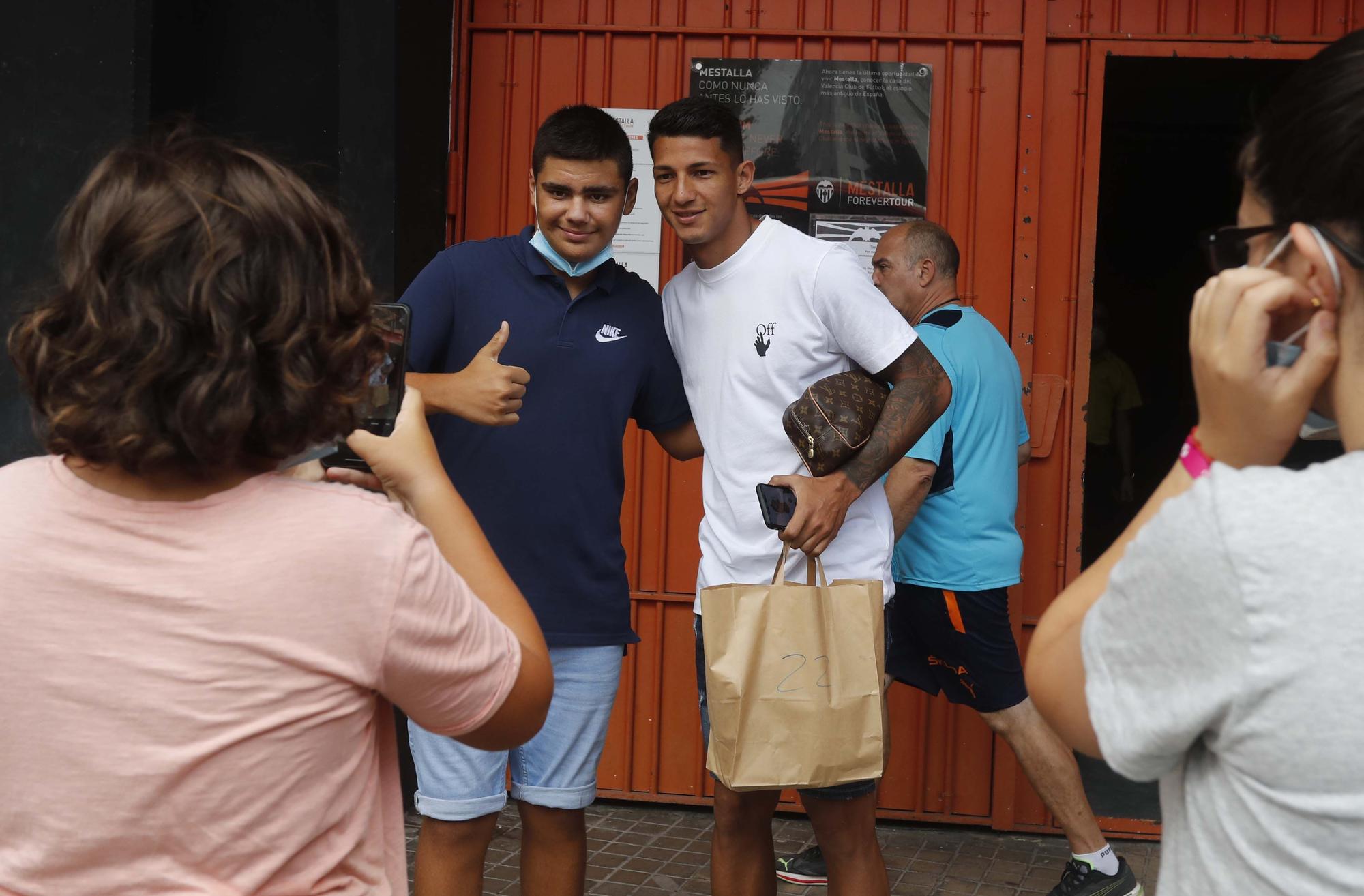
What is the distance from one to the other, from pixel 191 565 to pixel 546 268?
6.66 feet

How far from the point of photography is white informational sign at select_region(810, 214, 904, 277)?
15.0ft

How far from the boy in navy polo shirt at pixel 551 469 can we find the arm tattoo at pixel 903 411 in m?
0.61

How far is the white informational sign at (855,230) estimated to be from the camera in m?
4.57

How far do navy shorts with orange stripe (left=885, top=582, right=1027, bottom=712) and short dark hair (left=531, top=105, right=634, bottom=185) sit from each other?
1.73 meters

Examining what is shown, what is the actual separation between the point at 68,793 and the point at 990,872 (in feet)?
12.1

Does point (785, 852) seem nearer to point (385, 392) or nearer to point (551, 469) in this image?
point (551, 469)

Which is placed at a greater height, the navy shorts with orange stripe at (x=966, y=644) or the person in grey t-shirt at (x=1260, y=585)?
the person in grey t-shirt at (x=1260, y=585)

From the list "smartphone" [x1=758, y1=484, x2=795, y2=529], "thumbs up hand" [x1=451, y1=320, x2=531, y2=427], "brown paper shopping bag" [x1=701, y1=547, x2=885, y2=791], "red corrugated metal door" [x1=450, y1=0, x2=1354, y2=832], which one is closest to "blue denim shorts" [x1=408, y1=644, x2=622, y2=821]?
"brown paper shopping bag" [x1=701, y1=547, x2=885, y2=791]

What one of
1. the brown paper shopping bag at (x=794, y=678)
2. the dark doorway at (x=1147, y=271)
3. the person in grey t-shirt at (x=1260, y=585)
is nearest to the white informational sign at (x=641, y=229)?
the brown paper shopping bag at (x=794, y=678)

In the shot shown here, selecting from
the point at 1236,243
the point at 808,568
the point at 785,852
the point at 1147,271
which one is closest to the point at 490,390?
the point at 808,568

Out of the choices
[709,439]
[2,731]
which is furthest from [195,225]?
[709,439]

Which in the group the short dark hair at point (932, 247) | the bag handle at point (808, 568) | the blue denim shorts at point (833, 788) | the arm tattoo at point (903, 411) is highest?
the short dark hair at point (932, 247)

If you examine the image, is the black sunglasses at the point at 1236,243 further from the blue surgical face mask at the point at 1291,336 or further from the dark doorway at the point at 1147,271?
the dark doorway at the point at 1147,271

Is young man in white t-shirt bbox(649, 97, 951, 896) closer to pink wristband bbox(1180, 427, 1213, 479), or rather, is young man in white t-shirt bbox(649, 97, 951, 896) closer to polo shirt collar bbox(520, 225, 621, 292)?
polo shirt collar bbox(520, 225, 621, 292)
